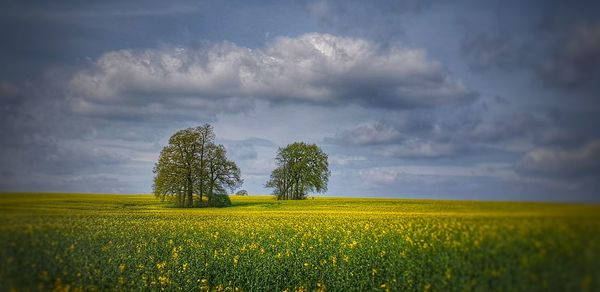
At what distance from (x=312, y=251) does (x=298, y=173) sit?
48.9 m

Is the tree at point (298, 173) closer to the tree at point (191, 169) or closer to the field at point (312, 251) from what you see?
the tree at point (191, 169)

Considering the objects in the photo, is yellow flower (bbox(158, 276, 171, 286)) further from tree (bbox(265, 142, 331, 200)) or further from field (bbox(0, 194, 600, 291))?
tree (bbox(265, 142, 331, 200))

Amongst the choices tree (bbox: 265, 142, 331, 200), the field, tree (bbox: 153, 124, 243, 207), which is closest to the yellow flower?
the field

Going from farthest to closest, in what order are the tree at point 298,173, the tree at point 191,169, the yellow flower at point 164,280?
the tree at point 298,173, the tree at point 191,169, the yellow flower at point 164,280

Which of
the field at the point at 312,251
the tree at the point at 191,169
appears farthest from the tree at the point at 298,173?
the field at the point at 312,251

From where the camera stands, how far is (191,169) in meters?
37.7

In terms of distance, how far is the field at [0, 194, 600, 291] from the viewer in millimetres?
4391

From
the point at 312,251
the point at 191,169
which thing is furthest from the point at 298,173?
the point at 312,251

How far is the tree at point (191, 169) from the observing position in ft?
117

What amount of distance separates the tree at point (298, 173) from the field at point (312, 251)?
45.0 metres

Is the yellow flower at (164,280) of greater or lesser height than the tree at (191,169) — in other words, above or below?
below

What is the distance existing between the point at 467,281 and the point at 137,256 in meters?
7.39

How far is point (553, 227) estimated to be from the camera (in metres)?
4.46

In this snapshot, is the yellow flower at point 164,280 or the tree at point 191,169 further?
the tree at point 191,169
